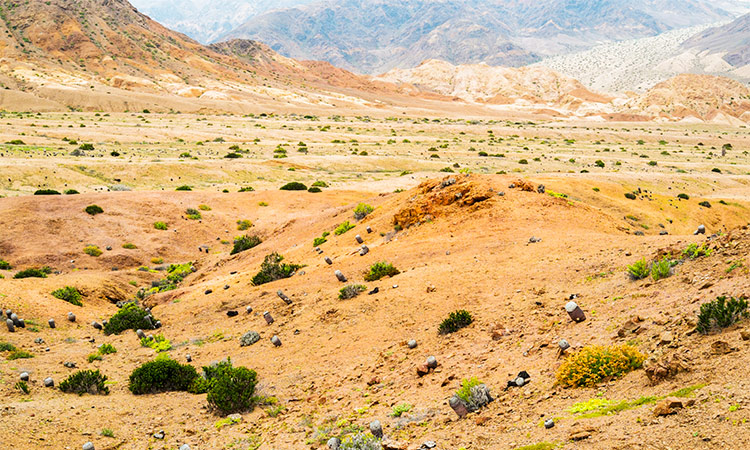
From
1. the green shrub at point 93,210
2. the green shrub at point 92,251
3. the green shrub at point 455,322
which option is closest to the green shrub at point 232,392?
the green shrub at point 455,322

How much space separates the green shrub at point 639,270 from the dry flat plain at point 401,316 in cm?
46

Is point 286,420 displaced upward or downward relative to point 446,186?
downward

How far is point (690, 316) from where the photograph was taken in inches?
348

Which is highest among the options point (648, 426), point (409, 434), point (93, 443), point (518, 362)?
point (648, 426)

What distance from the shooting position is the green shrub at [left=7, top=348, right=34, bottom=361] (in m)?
14.7

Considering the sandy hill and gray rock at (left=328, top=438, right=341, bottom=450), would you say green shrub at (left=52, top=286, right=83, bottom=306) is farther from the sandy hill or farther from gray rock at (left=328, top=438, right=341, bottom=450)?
gray rock at (left=328, top=438, right=341, bottom=450)

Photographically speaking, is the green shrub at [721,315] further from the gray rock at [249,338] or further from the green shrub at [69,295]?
the green shrub at [69,295]

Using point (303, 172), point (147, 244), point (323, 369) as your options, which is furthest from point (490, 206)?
point (303, 172)

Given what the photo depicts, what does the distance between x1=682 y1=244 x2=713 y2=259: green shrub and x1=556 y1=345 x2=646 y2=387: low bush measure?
451 cm

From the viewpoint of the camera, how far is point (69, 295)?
2114cm

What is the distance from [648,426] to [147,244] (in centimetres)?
3217

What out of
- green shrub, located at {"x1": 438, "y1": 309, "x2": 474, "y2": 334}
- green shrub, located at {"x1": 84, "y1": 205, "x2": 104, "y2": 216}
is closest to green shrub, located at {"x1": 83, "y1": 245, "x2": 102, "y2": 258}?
green shrub, located at {"x1": 84, "y1": 205, "x2": 104, "y2": 216}

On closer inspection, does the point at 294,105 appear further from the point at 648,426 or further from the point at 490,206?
the point at 648,426

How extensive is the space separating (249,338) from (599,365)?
1068 centimetres
